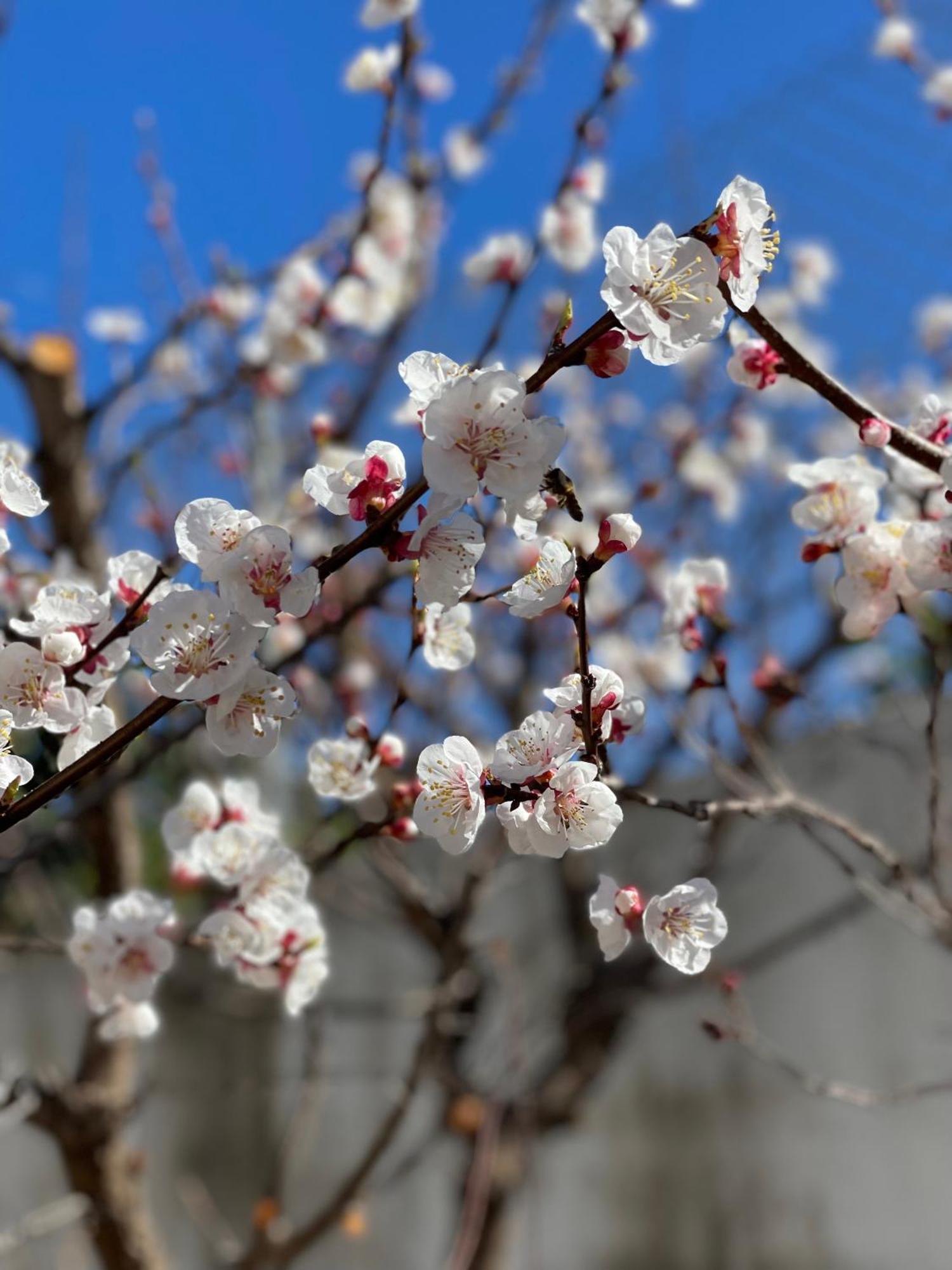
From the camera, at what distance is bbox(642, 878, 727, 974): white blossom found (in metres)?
0.73

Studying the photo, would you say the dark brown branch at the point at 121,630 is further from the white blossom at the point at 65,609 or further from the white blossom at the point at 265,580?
the white blossom at the point at 265,580

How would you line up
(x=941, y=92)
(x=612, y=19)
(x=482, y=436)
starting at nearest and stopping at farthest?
(x=482, y=436) < (x=612, y=19) < (x=941, y=92)

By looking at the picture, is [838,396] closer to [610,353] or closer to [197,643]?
[610,353]

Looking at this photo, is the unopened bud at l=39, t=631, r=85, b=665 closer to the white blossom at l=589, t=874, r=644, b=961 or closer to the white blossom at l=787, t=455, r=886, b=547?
the white blossom at l=589, t=874, r=644, b=961

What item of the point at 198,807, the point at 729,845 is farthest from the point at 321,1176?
the point at 198,807

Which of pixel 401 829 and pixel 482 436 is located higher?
pixel 482 436

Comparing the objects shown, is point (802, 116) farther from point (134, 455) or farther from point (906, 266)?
point (134, 455)

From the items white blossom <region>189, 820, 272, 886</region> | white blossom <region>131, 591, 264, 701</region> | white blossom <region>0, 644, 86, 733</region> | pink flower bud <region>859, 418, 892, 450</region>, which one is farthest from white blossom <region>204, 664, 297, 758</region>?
pink flower bud <region>859, 418, 892, 450</region>

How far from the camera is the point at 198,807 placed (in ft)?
3.46

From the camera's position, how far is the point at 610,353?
0.62 m

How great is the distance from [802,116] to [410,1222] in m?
3.26

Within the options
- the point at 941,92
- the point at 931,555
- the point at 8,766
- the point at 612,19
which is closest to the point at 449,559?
the point at 8,766

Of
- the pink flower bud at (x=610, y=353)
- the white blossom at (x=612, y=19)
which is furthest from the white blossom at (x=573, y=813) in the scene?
the white blossom at (x=612, y=19)

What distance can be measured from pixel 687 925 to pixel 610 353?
38 cm
